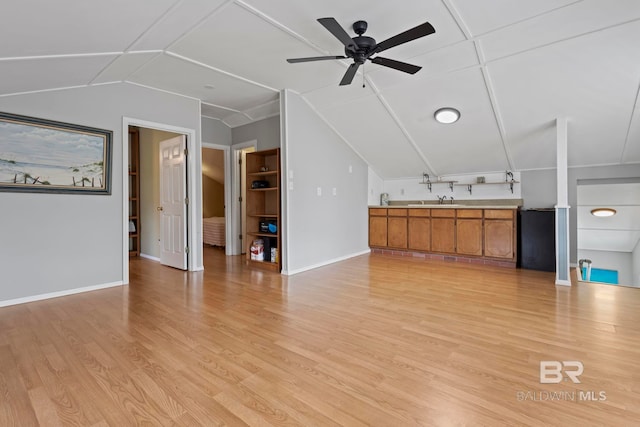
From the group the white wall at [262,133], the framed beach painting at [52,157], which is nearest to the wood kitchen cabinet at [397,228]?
the white wall at [262,133]

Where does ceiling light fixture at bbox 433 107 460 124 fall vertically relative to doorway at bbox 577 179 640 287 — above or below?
above

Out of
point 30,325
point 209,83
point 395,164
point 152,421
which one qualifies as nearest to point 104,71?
point 209,83

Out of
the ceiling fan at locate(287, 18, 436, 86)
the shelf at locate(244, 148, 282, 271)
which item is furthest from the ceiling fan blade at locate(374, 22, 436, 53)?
the shelf at locate(244, 148, 282, 271)

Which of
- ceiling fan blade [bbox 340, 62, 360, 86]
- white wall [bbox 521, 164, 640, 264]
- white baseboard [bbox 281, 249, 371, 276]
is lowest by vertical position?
white baseboard [bbox 281, 249, 371, 276]

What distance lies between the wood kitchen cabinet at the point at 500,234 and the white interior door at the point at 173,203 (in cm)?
491

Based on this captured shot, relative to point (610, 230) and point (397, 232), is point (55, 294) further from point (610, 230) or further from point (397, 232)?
point (610, 230)

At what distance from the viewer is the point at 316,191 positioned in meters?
5.09

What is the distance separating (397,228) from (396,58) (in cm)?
343

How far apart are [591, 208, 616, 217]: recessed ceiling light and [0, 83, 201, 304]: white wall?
855 cm

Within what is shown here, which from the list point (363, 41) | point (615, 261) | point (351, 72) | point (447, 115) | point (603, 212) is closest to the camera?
point (363, 41)

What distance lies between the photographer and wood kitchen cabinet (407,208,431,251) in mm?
5895

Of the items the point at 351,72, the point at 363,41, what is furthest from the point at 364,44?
the point at 351,72

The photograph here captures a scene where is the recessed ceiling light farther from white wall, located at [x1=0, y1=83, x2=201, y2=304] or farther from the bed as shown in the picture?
white wall, located at [x1=0, y1=83, x2=201, y2=304]

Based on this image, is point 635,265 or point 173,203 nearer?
point 173,203
